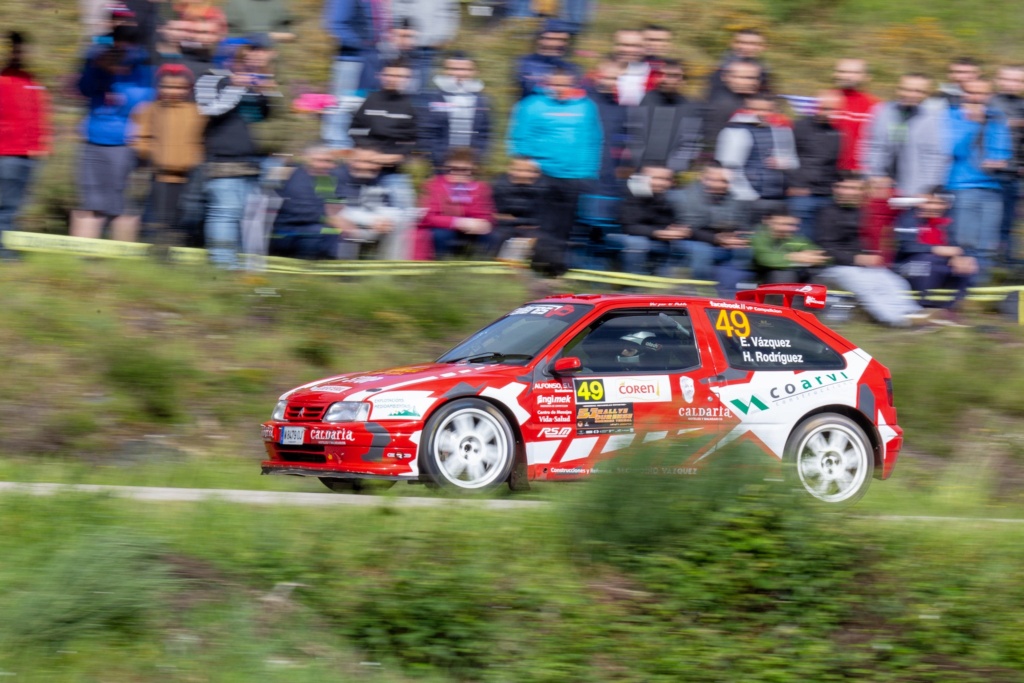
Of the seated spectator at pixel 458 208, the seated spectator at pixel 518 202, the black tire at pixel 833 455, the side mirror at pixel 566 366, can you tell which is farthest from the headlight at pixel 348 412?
the seated spectator at pixel 518 202

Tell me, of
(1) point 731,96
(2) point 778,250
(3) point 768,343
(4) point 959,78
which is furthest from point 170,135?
(4) point 959,78

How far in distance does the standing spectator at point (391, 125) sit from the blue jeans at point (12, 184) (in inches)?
A: 118

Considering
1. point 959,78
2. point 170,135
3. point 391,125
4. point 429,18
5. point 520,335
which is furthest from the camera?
point 429,18

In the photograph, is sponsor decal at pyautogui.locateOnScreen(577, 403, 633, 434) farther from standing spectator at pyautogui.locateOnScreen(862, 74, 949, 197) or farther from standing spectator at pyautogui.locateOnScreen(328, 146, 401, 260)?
standing spectator at pyautogui.locateOnScreen(862, 74, 949, 197)

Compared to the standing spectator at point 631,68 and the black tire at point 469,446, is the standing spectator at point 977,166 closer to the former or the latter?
the standing spectator at point 631,68

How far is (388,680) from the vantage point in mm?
7012

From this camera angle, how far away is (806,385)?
1060 cm

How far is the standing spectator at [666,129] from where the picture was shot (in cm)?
1383

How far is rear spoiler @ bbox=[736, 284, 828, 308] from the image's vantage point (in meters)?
11.0

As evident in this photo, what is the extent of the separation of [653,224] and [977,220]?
3477 millimetres

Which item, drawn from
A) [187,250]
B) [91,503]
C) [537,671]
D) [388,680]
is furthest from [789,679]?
[187,250]

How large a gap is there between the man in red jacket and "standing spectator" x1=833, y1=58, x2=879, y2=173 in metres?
7.58

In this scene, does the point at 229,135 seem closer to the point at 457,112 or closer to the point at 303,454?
the point at 457,112

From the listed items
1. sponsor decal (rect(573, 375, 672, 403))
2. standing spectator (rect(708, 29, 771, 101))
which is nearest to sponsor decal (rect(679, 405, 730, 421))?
sponsor decal (rect(573, 375, 672, 403))
